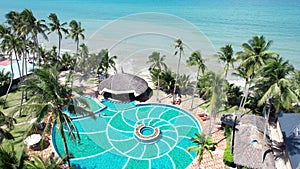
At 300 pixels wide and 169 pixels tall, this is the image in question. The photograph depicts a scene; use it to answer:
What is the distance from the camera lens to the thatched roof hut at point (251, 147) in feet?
59.8

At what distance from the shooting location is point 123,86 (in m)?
30.0

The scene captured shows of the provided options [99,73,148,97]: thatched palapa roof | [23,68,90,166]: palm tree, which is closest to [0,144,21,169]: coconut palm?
[23,68,90,166]: palm tree

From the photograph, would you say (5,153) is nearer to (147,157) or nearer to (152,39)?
(147,157)

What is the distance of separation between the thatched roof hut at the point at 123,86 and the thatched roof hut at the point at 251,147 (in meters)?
13.0

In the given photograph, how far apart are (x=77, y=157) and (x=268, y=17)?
307 feet

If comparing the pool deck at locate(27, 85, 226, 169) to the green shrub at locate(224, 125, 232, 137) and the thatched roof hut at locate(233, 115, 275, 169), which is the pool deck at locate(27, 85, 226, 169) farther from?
the thatched roof hut at locate(233, 115, 275, 169)

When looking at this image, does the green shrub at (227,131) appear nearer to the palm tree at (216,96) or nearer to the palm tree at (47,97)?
the palm tree at (216,96)

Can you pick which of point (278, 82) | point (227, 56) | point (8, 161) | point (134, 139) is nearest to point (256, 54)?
point (227, 56)

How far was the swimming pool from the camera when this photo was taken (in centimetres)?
2012

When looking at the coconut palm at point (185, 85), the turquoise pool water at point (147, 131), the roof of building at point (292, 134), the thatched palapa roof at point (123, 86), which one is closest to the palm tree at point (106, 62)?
the thatched palapa roof at point (123, 86)

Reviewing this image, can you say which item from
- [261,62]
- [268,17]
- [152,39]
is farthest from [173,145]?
[268,17]

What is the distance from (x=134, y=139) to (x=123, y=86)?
357 inches

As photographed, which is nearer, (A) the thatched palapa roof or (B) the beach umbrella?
(B) the beach umbrella

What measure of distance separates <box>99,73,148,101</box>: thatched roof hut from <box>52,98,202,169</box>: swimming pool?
2.43 meters
